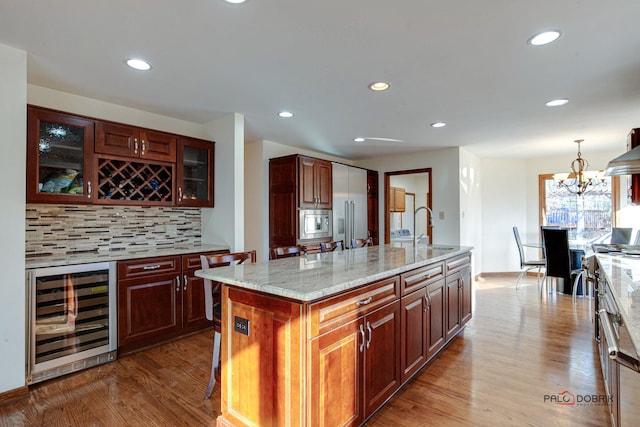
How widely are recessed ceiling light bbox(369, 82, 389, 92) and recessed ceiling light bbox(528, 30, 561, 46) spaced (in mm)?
1074

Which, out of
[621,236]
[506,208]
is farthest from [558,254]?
[506,208]

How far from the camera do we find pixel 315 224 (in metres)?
4.95

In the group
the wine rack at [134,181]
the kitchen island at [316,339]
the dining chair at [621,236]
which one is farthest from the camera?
the dining chair at [621,236]

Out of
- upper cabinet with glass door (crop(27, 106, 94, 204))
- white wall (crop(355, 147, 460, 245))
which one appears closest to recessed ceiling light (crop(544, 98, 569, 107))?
white wall (crop(355, 147, 460, 245))

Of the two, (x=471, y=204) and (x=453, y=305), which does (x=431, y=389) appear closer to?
(x=453, y=305)

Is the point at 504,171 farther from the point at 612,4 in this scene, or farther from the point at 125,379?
the point at 125,379

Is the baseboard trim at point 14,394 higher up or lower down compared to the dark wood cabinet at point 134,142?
lower down

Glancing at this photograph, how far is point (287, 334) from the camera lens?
5.18ft

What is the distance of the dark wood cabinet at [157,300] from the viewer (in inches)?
114

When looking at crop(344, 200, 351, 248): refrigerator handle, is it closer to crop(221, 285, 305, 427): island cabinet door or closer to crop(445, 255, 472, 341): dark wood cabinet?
crop(445, 255, 472, 341): dark wood cabinet

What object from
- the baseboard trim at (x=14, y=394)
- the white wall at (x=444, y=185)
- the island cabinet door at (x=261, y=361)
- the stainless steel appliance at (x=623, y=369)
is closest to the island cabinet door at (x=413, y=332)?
the island cabinet door at (x=261, y=361)

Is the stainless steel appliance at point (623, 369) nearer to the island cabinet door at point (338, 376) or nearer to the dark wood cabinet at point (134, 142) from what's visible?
the island cabinet door at point (338, 376)

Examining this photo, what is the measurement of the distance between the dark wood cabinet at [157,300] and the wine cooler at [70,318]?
9 cm

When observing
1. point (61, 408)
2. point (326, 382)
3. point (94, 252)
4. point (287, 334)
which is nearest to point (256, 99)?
point (94, 252)
